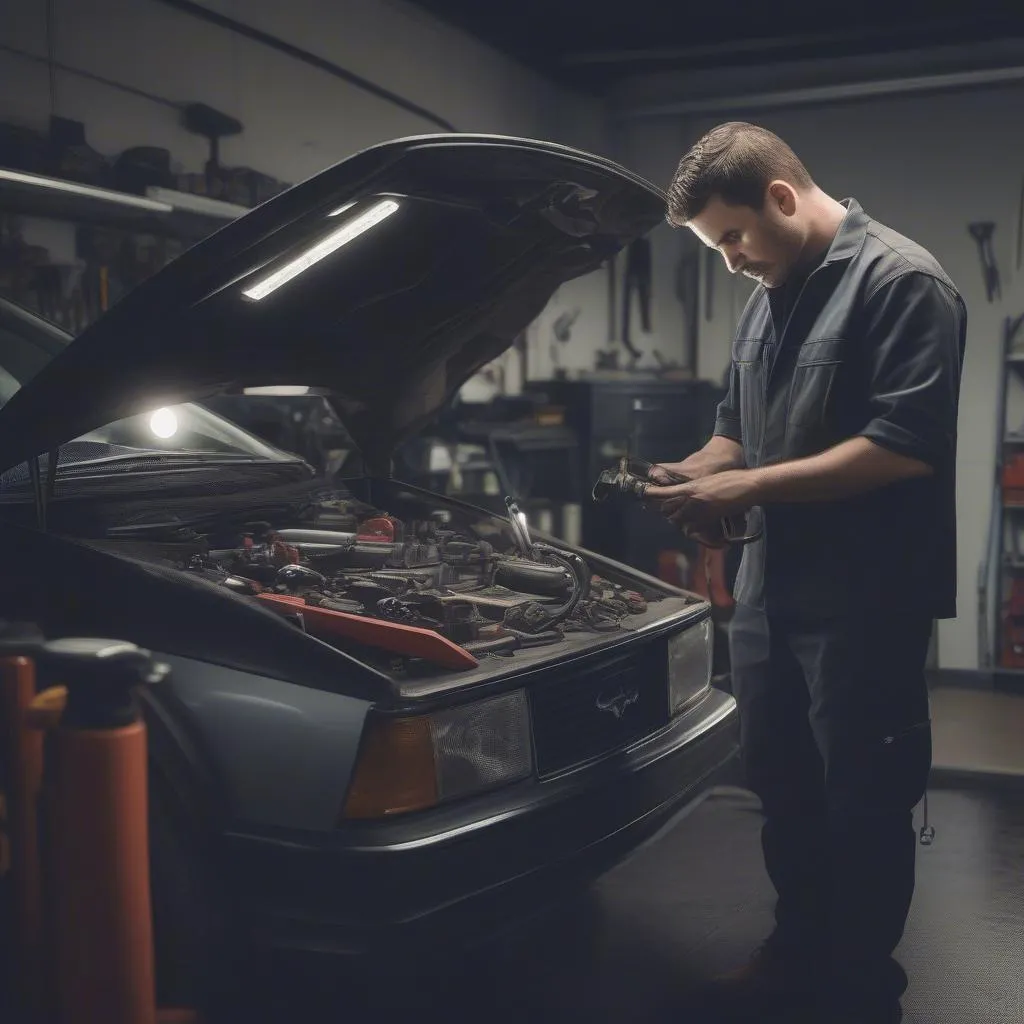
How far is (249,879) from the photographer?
167 centimetres

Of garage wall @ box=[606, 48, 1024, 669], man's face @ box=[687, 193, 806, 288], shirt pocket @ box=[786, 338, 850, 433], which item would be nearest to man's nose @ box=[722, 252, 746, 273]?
man's face @ box=[687, 193, 806, 288]

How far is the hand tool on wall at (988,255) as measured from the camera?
5867 mm

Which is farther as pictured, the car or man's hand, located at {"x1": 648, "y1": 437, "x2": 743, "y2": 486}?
man's hand, located at {"x1": 648, "y1": 437, "x2": 743, "y2": 486}

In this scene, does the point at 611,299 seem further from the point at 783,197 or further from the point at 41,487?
the point at 41,487

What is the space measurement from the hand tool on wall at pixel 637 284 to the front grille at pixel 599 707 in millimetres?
4763

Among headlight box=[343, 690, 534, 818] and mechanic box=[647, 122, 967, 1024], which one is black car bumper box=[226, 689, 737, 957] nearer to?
headlight box=[343, 690, 534, 818]

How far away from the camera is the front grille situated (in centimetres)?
192

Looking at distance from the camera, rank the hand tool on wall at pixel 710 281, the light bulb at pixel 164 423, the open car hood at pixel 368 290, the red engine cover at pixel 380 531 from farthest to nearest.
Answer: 1. the hand tool on wall at pixel 710 281
2. the light bulb at pixel 164 423
3. the red engine cover at pixel 380 531
4. the open car hood at pixel 368 290

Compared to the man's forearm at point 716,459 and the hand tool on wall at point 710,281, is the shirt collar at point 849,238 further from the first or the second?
the hand tool on wall at point 710,281

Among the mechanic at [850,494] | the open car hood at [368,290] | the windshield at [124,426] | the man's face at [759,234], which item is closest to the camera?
the open car hood at [368,290]

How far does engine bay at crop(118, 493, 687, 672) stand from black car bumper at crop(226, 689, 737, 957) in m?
0.26

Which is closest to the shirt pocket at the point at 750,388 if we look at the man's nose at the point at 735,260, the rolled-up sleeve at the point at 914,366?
the man's nose at the point at 735,260

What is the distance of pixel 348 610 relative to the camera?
2.09 meters

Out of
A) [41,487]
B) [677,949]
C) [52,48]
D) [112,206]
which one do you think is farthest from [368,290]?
[52,48]
